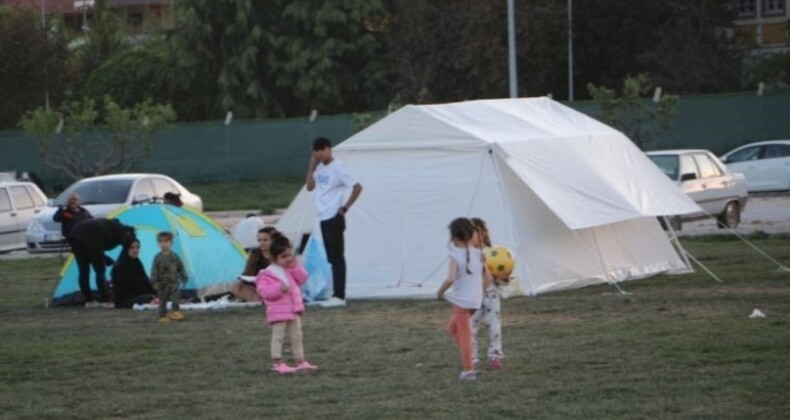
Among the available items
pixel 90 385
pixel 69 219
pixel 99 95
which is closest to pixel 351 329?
pixel 90 385

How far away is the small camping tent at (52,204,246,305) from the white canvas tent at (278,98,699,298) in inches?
31.1

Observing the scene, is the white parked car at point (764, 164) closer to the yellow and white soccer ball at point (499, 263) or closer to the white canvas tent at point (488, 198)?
the white canvas tent at point (488, 198)

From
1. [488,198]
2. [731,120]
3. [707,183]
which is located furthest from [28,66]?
[488,198]

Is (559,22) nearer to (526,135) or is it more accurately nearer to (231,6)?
(231,6)

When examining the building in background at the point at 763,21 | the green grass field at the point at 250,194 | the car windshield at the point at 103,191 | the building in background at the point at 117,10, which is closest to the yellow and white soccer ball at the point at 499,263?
the car windshield at the point at 103,191

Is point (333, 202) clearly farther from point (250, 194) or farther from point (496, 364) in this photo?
point (250, 194)

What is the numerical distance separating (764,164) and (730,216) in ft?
34.1

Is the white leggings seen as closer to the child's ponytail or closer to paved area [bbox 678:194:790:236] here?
the child's ponytail

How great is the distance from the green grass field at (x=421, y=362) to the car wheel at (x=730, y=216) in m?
10.9

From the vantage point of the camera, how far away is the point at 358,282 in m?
19.1

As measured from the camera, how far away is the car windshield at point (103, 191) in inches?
1209

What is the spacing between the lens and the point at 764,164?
130 ft

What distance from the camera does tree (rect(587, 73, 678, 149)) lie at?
38750 millimetres

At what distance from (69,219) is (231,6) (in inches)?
1538
